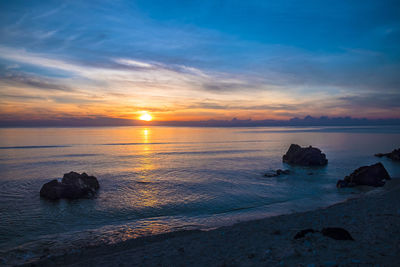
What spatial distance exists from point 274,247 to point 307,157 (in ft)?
126

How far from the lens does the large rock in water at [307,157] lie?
141ft

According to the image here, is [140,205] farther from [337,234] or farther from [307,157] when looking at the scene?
[307,157]

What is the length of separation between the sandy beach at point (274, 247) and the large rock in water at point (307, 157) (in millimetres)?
29648

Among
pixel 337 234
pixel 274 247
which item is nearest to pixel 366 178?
pixel 337 234

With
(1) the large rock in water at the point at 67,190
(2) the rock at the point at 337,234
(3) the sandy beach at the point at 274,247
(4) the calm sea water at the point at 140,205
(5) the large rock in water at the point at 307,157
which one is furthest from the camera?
(5) the large rock in water at the point at 307,157

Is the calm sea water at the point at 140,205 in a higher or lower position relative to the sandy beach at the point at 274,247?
lower

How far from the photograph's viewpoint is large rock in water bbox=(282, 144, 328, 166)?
43.0 meters

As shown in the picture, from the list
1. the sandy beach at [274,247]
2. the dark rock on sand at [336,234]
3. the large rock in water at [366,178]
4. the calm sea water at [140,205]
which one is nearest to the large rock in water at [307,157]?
the calm sea water at [140,205]

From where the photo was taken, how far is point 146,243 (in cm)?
1277

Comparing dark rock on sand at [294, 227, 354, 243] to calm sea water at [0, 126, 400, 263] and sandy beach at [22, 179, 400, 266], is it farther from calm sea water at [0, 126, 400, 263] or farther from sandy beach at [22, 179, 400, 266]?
calm sea water at [0, 126, 400, 263]

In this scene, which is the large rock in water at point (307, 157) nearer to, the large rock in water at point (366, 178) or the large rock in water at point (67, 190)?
the large rock in water at point (366, 178)

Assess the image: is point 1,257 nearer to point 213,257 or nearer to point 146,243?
point 146,243

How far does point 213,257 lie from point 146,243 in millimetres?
4991

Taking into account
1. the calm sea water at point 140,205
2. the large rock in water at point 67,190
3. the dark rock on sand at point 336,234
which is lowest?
the calm sea water at point 140,205
